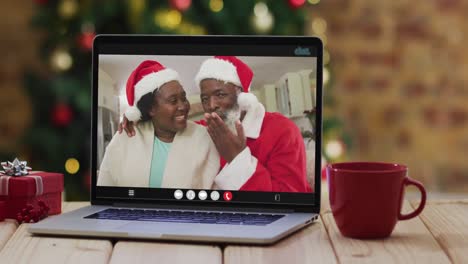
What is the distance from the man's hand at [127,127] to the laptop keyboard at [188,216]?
0.11 metres

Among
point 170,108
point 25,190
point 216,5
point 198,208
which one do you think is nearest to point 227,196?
point 198,208

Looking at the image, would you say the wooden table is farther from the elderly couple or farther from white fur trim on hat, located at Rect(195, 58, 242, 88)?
white fur trim on hat, located at Rect(195, 58, 242, 88)

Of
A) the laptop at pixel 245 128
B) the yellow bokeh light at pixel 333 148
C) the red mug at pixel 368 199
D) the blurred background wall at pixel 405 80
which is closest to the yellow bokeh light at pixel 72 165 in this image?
the yellow bokeh light at pixel 333 148

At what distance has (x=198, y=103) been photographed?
115 centimetres

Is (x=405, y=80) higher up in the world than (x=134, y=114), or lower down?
higher up

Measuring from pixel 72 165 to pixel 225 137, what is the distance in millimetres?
1773

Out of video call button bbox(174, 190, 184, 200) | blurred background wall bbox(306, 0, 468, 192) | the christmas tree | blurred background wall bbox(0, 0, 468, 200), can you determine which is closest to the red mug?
video call button bbox(174, 190, 184, 200)

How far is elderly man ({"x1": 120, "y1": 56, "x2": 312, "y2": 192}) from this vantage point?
3.73 feet

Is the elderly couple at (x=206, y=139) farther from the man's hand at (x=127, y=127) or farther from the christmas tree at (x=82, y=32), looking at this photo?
the christmas tree at (x=82, y=32)

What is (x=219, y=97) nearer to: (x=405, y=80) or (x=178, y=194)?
(x=178, y=194)

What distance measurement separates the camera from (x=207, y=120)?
3.77 feet

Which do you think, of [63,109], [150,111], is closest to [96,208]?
[150,111]

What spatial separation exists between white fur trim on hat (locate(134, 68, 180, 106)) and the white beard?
97 millimetres

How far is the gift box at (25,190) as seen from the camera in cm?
111
